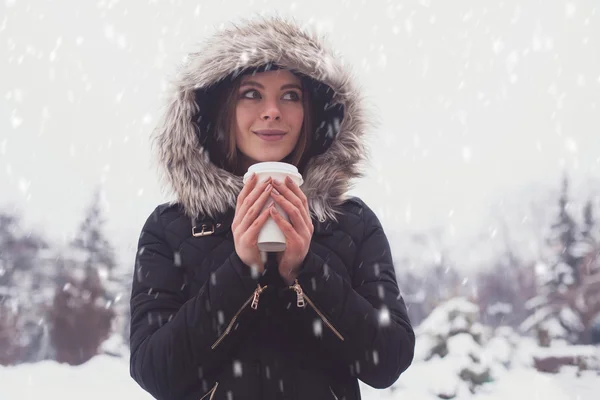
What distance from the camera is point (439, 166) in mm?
80562

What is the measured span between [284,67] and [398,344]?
1172 millimetres

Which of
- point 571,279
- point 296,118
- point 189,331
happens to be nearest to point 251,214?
point 189,331

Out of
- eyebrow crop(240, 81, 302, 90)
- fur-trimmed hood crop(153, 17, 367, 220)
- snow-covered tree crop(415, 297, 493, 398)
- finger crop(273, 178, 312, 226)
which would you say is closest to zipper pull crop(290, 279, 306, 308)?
finger crop(273, 178, 312, 226)

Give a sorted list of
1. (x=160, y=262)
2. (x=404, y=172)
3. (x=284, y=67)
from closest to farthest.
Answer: (x=160, y=262), (x=284, y=67), (x=404, y=172)

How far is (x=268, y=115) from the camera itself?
2008mm

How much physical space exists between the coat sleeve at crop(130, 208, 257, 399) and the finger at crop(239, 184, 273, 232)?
0.18 meters

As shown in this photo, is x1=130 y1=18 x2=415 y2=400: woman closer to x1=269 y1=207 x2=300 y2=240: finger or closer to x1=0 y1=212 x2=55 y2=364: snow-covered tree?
x1=269 y1=207 x2=300 y2=240: finger

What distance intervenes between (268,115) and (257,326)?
2.51ft

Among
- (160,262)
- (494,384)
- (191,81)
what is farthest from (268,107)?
(494,384)

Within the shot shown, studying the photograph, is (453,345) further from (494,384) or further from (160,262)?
(160,262)

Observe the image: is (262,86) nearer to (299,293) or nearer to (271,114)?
(271,114)

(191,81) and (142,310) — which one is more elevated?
(191,81)

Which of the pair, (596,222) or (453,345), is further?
(596,222)

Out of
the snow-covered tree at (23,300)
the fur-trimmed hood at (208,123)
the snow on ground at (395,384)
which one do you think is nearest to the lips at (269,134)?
the fur-trimmed hood at (208,123)
